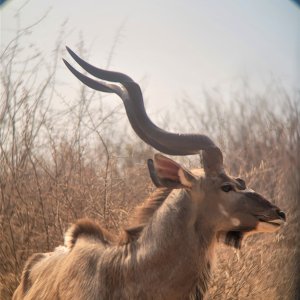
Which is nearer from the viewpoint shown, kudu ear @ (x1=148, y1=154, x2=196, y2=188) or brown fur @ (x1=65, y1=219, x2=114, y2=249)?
kudu ear @ (x1=148, y1=154, x2=196, y2=188)

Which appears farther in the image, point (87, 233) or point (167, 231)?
point (87, 233)

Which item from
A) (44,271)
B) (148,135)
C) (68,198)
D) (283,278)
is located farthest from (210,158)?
(283,278)

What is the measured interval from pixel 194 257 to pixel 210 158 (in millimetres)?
595

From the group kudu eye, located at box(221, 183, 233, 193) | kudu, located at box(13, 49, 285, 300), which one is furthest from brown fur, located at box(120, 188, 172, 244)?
kudu eye, located at box(221, 183, 233, 193)

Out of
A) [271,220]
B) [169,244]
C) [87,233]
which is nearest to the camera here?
[169,244]

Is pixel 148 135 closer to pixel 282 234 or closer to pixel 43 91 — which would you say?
pixel 43 91

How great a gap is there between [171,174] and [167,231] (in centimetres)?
34

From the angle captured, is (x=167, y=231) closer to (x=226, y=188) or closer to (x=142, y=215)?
(x=142, y=215)

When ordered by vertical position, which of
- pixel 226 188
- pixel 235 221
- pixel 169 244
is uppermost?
pixel 226 188

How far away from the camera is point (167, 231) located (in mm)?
3338

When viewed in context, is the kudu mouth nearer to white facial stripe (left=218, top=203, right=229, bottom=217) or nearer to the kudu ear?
white facial stripe (left=218, top=203, right=229, bottom=217)

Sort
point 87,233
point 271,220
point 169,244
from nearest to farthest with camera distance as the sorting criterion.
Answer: point 169,244 → point 271,220 → point 87,233

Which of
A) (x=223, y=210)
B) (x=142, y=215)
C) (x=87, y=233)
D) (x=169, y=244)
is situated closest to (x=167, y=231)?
(x=169, y=244)

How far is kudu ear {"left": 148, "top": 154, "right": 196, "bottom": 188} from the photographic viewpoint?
134 inches
